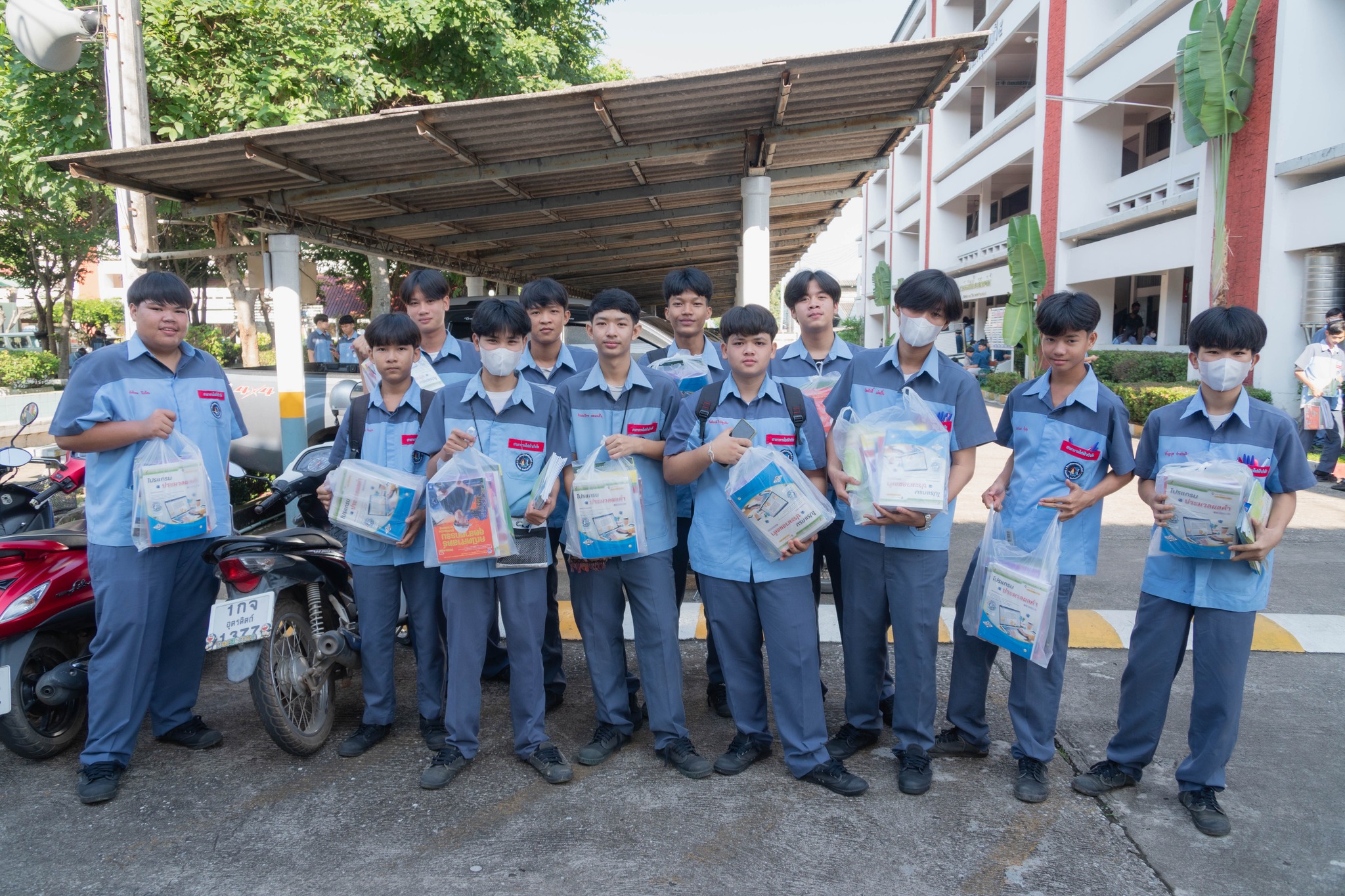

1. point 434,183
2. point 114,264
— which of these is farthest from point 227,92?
point 114,264

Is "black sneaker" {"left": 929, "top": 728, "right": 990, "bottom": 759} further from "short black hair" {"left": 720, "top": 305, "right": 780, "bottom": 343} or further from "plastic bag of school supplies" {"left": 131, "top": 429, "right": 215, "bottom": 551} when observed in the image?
"plastic bag of school supplies" {"left": 131, "top": 429, "right": 215, "bottom": 551}

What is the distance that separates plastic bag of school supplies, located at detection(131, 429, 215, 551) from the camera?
3.30m

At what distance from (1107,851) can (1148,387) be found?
11964 mm

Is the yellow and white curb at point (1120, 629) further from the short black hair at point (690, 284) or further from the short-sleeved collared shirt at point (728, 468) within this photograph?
the short black hair at point (690, 284)

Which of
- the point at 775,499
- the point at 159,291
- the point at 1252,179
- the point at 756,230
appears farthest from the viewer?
the point at 1252,179

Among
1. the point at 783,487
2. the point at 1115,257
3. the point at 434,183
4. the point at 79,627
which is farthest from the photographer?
the point at 1115,257

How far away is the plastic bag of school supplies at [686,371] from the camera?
13.9ft

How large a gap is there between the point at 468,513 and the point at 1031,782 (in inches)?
87.4

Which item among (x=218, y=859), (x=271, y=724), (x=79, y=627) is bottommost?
(x=218, y=859)

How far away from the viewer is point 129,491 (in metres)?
3.38

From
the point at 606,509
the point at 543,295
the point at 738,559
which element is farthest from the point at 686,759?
the point at 543,295

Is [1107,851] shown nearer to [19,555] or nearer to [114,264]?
[19,555]

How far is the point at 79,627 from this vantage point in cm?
370

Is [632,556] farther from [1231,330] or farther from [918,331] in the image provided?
[1231,330]
